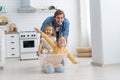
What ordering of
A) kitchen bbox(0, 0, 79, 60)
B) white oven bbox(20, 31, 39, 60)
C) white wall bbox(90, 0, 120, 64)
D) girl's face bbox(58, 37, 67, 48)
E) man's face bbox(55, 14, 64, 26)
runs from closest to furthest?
girl's face bbox(58, 37, 67, 48) < man's face bbox(55, 14, 64, 26) < white wall bbox(90, 0, 120, 64) < white oven bbox(20, 31, 39, 60) < kitchen bbox(0, 0, 79, 60)

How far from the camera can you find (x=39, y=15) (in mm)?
7195

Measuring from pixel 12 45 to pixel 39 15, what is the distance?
48.4 inches

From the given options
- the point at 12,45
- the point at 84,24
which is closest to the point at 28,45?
the point at 12,45

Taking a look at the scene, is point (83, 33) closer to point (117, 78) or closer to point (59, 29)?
point (59, 29)

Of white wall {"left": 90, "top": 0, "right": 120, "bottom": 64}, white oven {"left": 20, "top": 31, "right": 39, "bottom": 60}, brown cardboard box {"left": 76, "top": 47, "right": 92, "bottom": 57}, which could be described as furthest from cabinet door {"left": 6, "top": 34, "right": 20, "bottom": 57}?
white wall {"left": 90, "top": 0, "right": 120, "bottom": 64}

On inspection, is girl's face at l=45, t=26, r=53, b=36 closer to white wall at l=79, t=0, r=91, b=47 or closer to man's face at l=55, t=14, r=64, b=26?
man's face at l=55, t=14, r=64, b=26

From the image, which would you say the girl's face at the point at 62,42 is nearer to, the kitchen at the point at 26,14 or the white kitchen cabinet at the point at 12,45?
the white kitchen cabinet at the point at 12,45

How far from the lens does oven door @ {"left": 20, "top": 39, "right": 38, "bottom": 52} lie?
6.53 metres

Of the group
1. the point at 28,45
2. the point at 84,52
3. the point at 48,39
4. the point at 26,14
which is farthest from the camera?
the point at 26,14

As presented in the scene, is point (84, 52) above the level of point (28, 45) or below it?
below

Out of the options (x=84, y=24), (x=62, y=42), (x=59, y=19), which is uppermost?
(x=84, y=24)

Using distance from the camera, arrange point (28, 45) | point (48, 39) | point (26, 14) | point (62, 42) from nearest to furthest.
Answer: point (62, 42), point (48, 39), point (28, 45), point (26, 14)

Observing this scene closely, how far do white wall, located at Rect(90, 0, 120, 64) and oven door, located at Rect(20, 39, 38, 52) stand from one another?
252cm

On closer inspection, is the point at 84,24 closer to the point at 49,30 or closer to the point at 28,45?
the point at 28,45
